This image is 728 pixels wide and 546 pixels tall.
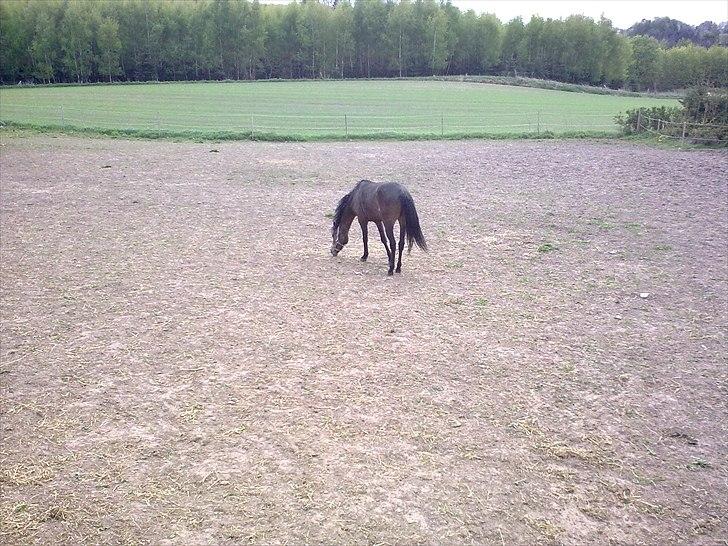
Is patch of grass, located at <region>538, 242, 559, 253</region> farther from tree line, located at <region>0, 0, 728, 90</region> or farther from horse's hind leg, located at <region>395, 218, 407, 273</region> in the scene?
tree line, located at <region>0, 0, 728, 90</region>

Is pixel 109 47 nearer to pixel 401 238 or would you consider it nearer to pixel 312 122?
pixel 312 122

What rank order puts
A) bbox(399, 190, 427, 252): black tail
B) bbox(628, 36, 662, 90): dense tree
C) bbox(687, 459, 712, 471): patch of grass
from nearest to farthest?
1. bbox(687, 459, 712, 471): patch of grass
2. bbox(399, 190, 427, 252): black tail
3. bbox(628, 36, 662, 90): dense tree

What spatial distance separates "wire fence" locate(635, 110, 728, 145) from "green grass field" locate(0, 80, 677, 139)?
6.09ft

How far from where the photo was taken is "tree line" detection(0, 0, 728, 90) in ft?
191

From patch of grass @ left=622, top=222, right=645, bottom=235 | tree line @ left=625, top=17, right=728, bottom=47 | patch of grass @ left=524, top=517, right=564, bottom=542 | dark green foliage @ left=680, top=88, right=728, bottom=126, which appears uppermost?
tree line @ left=625, top=17, right=728, bottom=47

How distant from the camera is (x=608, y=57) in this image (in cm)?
6725

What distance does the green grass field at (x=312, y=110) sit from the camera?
25344 mm

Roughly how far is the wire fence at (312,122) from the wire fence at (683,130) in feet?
5.88

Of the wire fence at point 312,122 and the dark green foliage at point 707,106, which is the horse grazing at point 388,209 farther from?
the dark green foliage at point 707,106

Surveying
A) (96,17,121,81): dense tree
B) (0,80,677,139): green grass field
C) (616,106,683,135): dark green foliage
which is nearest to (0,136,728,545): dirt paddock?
(616,106,683,135): dark green foliage

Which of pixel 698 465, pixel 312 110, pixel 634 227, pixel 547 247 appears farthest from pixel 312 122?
pixel 698 465

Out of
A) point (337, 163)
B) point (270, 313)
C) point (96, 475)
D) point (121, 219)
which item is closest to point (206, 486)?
point (96, 475)

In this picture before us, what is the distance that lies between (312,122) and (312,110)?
22.1ft

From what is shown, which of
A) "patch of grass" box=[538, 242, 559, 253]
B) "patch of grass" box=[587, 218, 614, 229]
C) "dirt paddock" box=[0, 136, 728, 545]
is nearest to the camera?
"dirt paddock" box=[0, 136, 728, 545]
